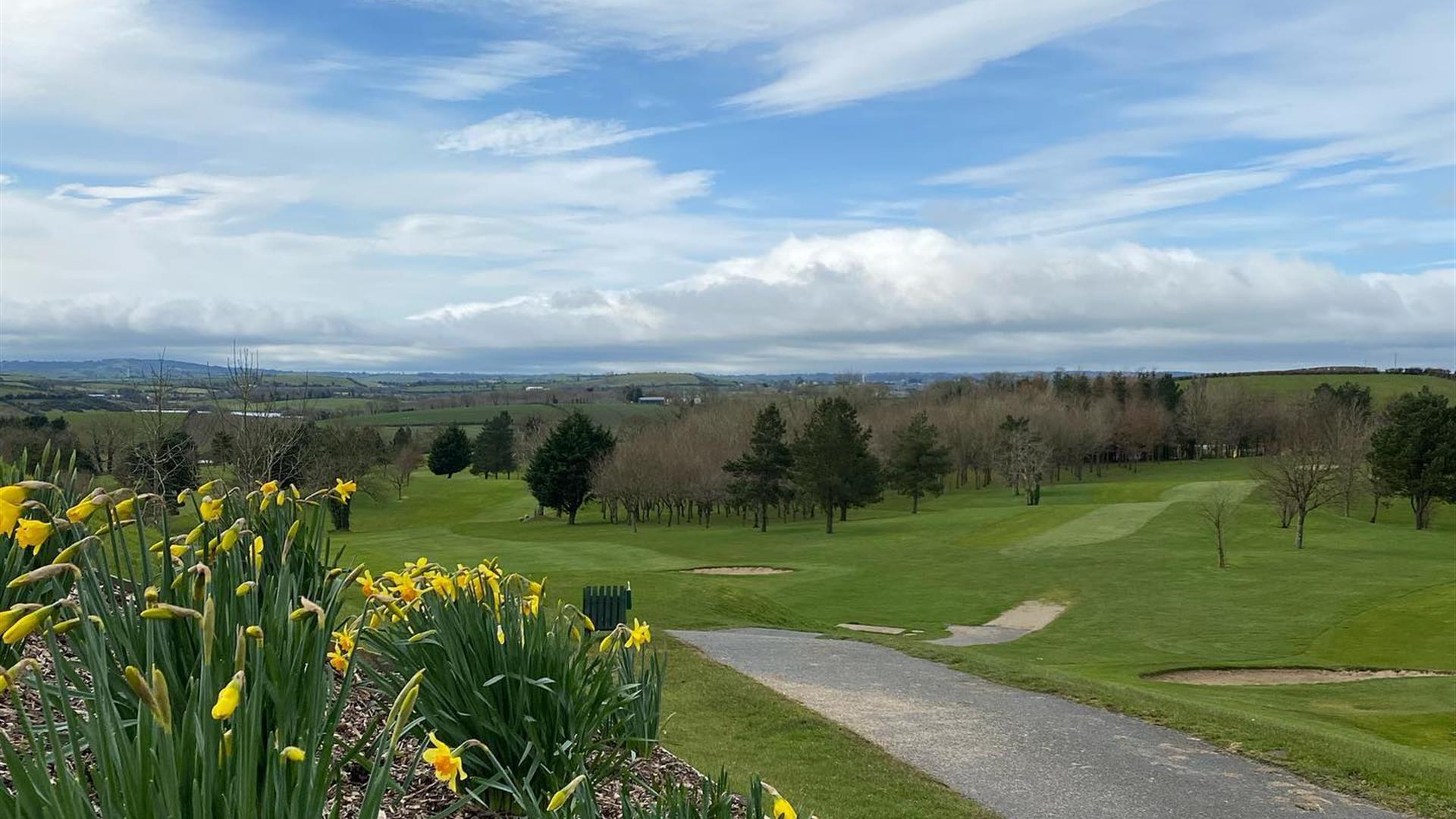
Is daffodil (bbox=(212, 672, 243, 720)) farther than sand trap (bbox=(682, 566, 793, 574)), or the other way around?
sand trap (bbox=(682, 566, 793, 574))

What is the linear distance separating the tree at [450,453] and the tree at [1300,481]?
69078 mm

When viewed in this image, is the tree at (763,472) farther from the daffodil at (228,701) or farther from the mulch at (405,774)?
the daffodil at (228,701)

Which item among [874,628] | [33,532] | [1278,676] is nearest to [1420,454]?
[1278,676]

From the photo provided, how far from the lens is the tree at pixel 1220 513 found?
35600mm

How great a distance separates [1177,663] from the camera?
72.4 ft

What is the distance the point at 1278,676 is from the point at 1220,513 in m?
16.9

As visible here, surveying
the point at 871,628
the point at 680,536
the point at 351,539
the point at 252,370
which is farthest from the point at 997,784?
the point at 351,539

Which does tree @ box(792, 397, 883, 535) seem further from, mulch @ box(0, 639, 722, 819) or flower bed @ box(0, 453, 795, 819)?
mulch @ box(0, 639, 722, 819)

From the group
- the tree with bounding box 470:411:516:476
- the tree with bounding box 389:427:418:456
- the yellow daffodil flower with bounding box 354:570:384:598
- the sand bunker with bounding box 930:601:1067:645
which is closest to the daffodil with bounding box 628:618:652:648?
the yellow daffodil flower with bounding box 354:570:384:598

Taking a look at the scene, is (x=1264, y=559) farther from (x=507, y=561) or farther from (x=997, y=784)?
(x=997, y=784)

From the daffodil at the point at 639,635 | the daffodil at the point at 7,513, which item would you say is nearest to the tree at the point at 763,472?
the daffodil at the point at 639,635

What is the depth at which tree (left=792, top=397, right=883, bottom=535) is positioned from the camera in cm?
5803

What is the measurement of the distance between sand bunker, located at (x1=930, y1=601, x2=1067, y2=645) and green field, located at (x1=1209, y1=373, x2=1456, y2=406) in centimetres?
9219

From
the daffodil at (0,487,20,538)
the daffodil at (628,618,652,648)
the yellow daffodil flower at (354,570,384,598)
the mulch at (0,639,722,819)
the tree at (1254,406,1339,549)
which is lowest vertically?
the tree at (1254,406,1339,549)
